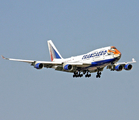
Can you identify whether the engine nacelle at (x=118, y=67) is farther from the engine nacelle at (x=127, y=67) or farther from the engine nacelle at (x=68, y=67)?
the engine nacelle at (x=68, y=67)

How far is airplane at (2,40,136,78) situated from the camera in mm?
94625

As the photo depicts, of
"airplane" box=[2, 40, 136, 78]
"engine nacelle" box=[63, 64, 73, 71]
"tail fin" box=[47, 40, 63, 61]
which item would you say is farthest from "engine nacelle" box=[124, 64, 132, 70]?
"tail fin" box=[47, 40, 63, 61]

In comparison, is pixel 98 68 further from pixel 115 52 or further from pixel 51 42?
pixel 51 42

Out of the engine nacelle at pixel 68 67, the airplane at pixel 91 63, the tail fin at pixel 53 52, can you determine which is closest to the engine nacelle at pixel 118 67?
the airplane at pixel 91 63

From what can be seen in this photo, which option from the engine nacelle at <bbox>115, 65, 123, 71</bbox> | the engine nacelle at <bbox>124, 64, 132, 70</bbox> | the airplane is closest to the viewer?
the airplane

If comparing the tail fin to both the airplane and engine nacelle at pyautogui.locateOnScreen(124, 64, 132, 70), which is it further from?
engine nacelle at pyautogui.locateOnScreen(124, 64, 132, 70)

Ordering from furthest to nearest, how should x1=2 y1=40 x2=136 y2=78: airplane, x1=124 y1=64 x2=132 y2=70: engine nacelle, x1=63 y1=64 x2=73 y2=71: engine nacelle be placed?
x1=124 y1=64 x2=132 y2=70: engine nacelle < x1=63 y1=64 x2=73 y2=71: engine nacelle < x1=2 y1=40 x2=136 y2=78: airplane

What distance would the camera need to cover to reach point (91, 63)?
316 feet

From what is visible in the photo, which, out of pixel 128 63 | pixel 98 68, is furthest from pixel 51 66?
pixel 128 63

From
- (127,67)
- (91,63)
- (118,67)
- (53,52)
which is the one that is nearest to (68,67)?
(91,63)

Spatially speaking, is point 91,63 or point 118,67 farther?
point 118,67

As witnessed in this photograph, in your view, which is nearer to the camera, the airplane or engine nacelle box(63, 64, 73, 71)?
the airplane

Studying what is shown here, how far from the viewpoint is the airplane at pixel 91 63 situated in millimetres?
94625

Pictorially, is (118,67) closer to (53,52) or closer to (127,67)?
(127,67)
